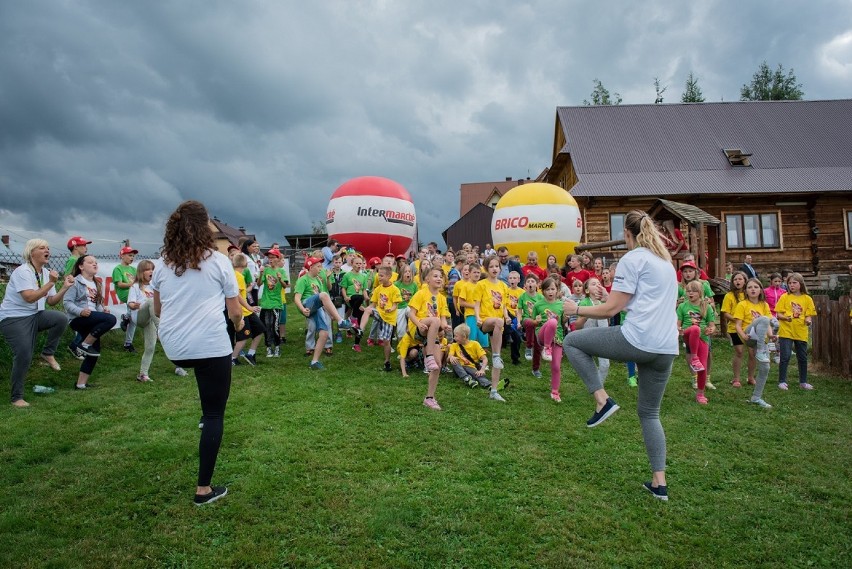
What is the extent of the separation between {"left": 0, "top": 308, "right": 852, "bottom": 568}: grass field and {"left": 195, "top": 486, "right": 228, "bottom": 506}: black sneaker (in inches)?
2.5

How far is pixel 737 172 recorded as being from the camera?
22922 millimetres

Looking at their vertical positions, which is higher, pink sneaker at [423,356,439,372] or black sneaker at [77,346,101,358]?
black sneaker at [77,346,101,358]

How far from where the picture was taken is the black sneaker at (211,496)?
12.4 ft

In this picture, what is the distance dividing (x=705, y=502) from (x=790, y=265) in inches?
870

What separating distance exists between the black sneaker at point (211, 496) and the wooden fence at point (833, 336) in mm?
10272

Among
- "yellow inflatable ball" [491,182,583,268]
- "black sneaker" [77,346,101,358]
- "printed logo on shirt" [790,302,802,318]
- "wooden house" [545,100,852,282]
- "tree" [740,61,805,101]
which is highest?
"tree" [740,61,805,101]

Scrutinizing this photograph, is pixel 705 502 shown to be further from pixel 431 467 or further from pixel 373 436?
pixel 373 436

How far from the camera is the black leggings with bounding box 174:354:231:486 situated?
3.59 meters

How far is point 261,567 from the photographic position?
3.11m

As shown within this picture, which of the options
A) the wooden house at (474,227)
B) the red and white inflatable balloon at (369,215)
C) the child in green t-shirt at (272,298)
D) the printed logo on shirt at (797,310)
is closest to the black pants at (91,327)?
the child in green t-shirt at (272,298)

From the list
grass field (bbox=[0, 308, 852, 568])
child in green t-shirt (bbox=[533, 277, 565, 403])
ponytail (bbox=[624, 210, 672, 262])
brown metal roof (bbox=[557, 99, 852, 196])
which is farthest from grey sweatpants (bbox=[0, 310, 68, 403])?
brown metal roof (bbox=[557, 99, 852, 196])

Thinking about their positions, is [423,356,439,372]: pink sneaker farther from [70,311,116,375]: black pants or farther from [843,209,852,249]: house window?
[843,209,852,249]: house window

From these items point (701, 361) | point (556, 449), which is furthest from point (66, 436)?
point (701, 361)

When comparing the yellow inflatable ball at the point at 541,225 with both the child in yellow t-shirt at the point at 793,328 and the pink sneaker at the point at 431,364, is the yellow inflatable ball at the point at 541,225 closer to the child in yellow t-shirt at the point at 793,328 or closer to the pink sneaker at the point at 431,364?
the child in yellow t-shirt at the point at 793,328
